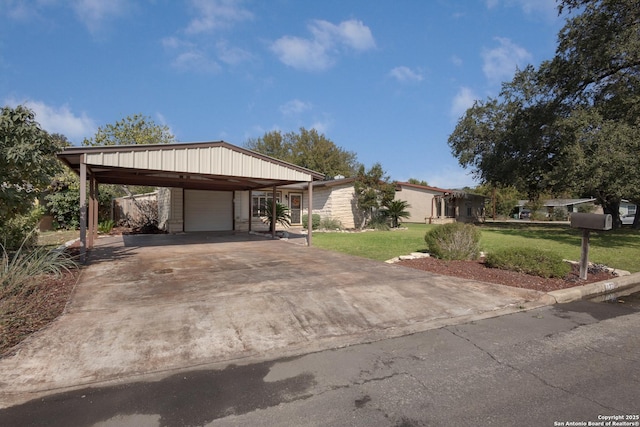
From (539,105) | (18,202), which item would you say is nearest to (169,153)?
(18,202)

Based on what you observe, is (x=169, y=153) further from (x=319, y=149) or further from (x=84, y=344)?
(x=319, y=149)

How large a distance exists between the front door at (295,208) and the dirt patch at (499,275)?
1255 centimetres

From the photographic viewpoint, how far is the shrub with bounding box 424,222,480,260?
9211mm

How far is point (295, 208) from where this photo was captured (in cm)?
2112

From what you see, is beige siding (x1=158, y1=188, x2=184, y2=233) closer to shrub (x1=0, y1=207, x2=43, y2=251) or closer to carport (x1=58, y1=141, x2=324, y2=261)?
carport (x1=58, y1=141, x2=324, y2=261)

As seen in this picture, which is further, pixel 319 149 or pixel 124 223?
pixel 319 149

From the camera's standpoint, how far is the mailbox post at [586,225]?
691 centimetres

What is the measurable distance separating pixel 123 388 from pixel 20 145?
16.1 feet

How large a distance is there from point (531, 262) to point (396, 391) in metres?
5.97

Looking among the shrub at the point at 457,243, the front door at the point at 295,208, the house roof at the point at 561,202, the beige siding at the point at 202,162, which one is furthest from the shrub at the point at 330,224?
the house roof at the point at 561,202

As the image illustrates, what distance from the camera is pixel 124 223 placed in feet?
68.7

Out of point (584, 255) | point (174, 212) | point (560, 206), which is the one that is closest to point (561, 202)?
point (560, 206)

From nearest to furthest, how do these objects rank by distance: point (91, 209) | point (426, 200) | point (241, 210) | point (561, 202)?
point (91, 209) → point (241, 210) → point (426, 200) → point (561, 202)

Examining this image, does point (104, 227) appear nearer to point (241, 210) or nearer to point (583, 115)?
point (241, 210)
